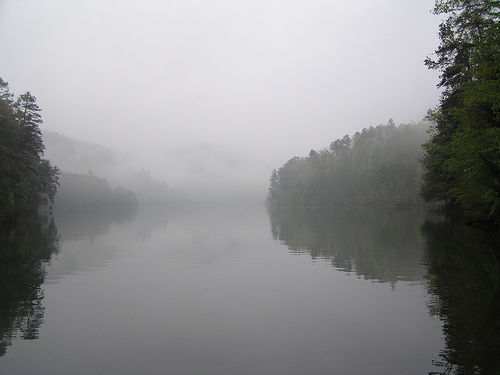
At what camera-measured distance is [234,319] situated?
9.81 meters

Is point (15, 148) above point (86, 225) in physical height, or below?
above

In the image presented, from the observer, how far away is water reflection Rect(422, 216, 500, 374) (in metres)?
6.79

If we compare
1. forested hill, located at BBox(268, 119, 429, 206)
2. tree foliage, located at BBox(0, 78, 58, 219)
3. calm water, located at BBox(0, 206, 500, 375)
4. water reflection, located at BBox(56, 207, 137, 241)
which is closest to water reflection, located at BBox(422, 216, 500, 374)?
calm water, located at BBox(0, 206, 500, 375)

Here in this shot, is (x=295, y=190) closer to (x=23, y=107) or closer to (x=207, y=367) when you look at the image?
(x=23, y=107)

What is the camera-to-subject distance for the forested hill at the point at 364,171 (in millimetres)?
105625

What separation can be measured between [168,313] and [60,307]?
11.7ft

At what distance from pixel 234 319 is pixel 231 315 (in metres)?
0.36

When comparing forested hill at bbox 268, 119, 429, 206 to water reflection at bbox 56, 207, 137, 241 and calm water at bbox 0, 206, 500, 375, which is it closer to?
water reflection at bbox 56, 207, 137, 241

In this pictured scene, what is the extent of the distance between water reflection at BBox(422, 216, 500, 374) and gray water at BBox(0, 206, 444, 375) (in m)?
0.40

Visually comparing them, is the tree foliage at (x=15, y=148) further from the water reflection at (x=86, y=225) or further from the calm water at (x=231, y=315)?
the calm water at (x=231, y=315)

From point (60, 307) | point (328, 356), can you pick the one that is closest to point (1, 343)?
point (60, 307)

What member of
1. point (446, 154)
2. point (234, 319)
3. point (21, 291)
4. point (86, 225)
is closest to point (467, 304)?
point (234, 319)

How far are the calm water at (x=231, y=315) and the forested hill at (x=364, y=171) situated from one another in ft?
295

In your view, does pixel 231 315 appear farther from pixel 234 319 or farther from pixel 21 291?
pixel 21 291
